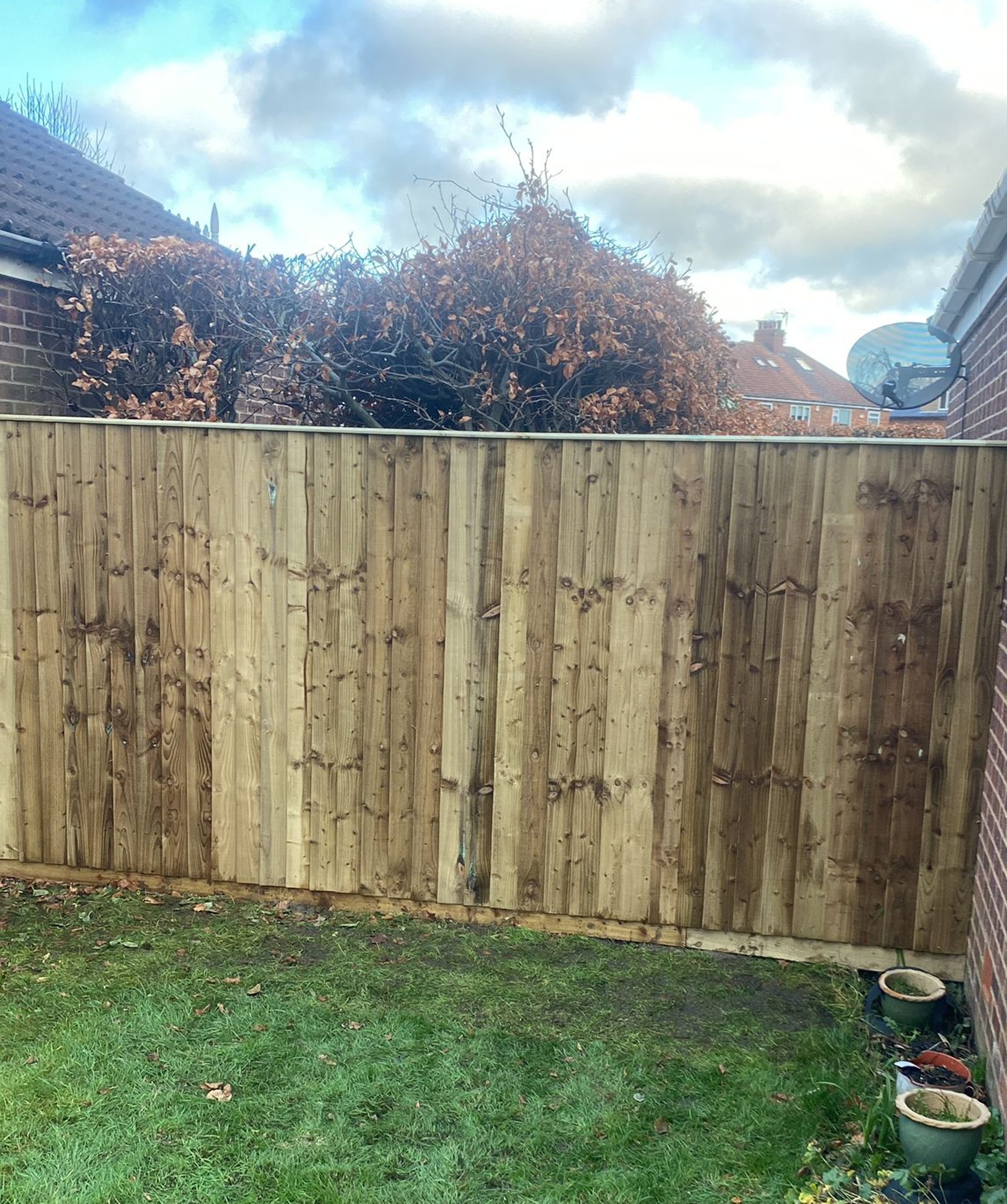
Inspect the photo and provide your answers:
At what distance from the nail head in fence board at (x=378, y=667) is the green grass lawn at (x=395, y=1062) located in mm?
333

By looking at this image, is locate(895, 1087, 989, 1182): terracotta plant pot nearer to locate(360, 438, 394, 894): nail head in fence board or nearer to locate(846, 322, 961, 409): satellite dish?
locate(360, 438, 394, 894): nail head in fence board

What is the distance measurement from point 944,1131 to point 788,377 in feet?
149

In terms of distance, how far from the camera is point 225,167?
2547cm

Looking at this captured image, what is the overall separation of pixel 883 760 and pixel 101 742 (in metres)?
3.49

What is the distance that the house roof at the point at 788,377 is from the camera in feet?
137

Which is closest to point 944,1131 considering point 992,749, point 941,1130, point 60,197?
point 941,1130

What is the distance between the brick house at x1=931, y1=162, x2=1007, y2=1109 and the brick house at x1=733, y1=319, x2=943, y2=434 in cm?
3527

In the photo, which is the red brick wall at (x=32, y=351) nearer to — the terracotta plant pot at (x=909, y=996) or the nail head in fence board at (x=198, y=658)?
the nail head in fence board at (x=198, y=658)

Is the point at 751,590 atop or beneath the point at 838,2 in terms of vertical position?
beneath

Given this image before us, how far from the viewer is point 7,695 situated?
14.8ft

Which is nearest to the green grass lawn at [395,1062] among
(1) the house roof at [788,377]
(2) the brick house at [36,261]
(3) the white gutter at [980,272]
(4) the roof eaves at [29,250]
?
(3) the white gutter at [980,272]

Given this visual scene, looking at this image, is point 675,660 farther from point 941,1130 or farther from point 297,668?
point 941,1130

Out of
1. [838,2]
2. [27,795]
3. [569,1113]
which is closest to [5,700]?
[27,795]

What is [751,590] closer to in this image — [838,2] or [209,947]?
[209,947]
